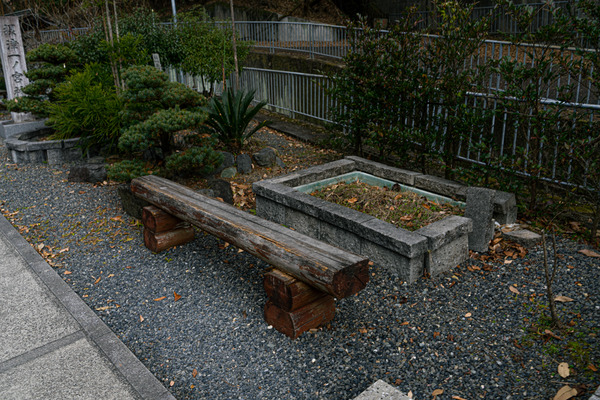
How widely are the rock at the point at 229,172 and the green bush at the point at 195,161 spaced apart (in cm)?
33

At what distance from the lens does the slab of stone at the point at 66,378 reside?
269 centimetres

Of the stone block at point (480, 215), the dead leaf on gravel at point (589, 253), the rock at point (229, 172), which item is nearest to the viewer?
the dead leaf on gravel at point (589, 253)

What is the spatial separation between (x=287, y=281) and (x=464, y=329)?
47.9 inches

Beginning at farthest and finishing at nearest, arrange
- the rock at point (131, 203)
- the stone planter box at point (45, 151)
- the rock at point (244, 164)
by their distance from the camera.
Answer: the stone planter box at point (45, 151) < the rock at point (244, 164) < the rock at point (131, 203)

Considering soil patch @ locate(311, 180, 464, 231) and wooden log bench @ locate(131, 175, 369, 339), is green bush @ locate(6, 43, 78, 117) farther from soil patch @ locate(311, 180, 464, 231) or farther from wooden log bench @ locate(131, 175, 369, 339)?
soil patch @ locate(311, 180, 464, 231)

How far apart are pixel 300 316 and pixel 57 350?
1598mm

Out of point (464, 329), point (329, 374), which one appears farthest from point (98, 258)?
point (464, 329)

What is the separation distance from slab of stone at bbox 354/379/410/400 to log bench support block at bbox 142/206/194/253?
8.50ft

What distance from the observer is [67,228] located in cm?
506

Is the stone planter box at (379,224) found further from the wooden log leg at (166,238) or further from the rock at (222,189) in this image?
the wooden log leg at (166,238)

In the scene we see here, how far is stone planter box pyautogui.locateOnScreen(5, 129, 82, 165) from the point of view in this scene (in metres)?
7.38

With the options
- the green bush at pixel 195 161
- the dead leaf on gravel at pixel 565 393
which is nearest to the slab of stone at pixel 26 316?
the green bush at pixel 195 161

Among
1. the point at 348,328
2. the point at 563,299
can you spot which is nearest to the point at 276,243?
the point at 348,328

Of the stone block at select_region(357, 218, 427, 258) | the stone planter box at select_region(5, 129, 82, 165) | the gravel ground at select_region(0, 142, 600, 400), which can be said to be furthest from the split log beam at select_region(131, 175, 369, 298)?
the stone planter box at select_region(5, 129, 82, 165)
